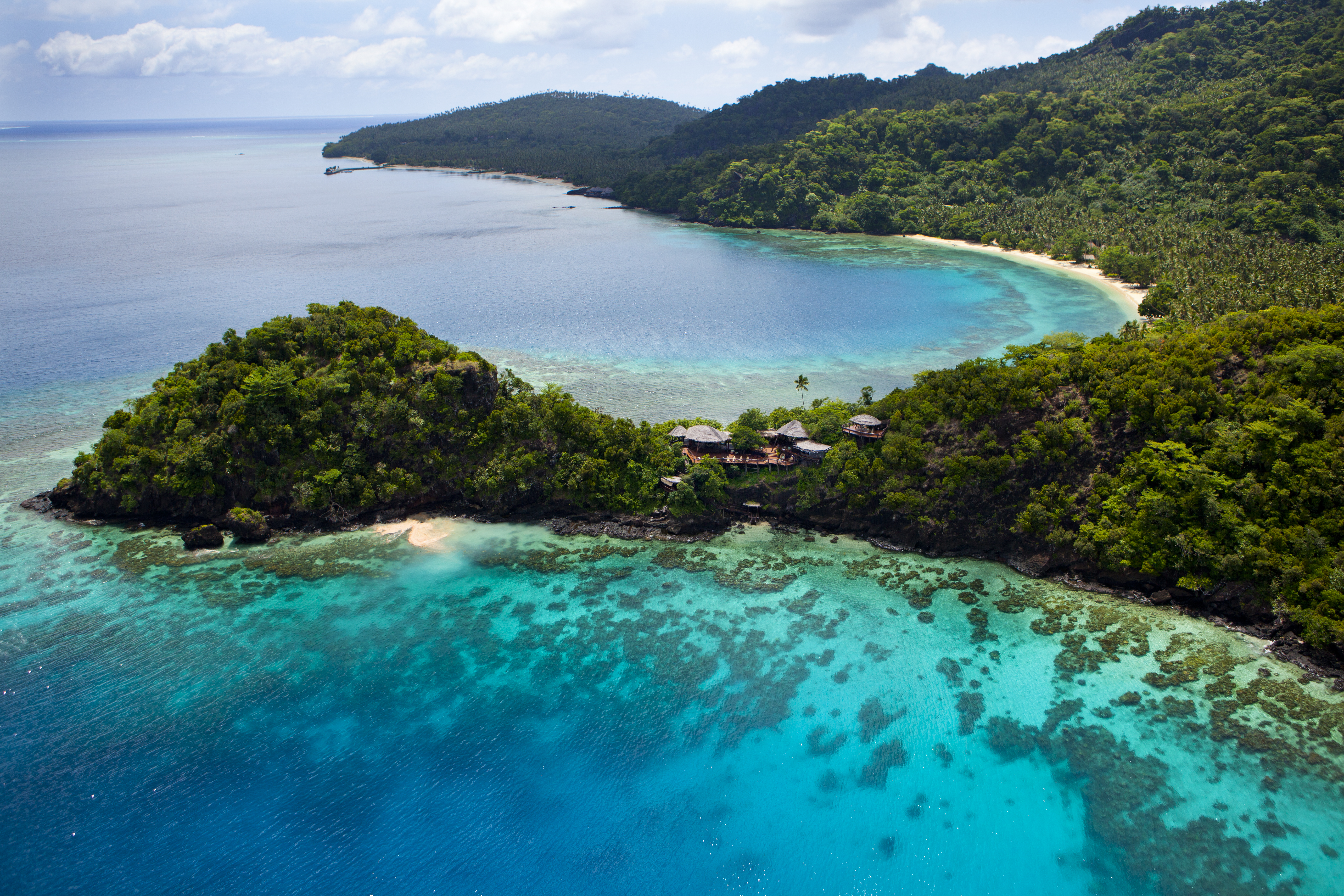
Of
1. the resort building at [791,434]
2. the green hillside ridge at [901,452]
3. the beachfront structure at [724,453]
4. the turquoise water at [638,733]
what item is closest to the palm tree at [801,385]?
the green hillside ridge at [901,452]

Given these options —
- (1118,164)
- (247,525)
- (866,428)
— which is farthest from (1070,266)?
(247,525)

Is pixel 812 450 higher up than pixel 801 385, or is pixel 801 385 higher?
pixel 801 385

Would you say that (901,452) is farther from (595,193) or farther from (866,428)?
(595,193)

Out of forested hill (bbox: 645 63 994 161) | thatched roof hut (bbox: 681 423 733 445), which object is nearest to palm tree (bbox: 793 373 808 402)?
thatched roof hut (bbox: 681 423 733 445)

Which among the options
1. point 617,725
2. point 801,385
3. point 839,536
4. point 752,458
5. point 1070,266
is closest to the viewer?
point 617,725

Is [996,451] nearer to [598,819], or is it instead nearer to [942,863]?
[942,863]

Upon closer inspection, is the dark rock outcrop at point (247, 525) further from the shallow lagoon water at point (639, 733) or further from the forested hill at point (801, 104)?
the forested hill at point (801, 104)
